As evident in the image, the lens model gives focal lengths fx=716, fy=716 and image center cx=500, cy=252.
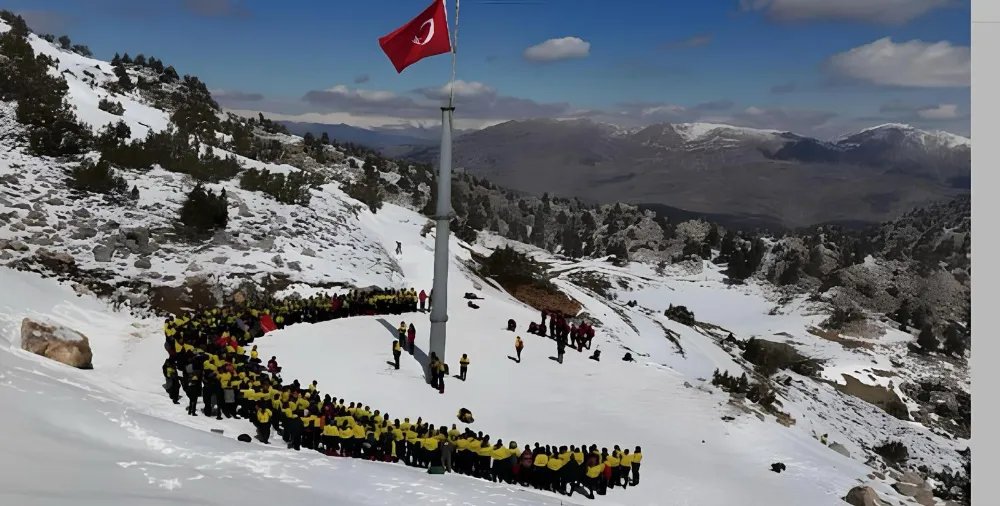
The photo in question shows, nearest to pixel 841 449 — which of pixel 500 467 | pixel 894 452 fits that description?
pixel 894 452

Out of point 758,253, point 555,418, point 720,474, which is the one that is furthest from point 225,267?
point 758,253

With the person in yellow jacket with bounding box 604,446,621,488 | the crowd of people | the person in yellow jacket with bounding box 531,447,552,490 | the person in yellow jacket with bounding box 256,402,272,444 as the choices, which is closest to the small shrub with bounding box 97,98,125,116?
the crowd of people


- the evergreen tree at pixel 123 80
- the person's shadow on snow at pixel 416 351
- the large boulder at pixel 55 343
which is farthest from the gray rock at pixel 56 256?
the evergreen tree at pixel 123 80

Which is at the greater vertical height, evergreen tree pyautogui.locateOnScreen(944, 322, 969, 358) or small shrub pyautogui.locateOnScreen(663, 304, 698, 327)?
small shrub pyautogui.locateOnScreen(663, 304, 698, 327)

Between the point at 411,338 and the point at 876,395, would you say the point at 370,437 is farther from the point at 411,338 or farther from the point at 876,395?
the point at 876,395

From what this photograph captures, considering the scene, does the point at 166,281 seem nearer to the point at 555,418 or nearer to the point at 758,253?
the point at 555,418

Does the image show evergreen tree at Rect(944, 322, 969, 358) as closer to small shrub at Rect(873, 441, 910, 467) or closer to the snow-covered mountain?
the snow-covered mountain

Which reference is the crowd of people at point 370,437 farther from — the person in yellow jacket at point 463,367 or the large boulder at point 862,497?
the person in yellow jacket at point 463,367
